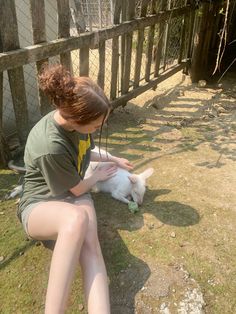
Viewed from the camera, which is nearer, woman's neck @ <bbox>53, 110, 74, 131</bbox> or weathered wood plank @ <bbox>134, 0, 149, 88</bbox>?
woman's neck @ <bbox>53, 110, 74, 131</bbox>

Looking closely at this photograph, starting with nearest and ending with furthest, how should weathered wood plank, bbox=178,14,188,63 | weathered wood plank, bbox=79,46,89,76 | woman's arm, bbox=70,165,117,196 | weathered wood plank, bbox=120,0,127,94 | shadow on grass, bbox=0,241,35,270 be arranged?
woman's arm, bbox=70,165,117,196 < shadow on grass, bbox=0,241,35,270 < weathered wood plank, bbox=79,46,89,76 < weathered wood plank, bbox=120,0,127,94 < weathered wood plank, bbox=178,14,188,63

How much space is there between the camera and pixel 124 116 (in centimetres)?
513

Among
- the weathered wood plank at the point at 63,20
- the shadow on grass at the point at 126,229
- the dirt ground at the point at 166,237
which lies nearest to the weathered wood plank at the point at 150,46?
the dirt ground at the point at 166,237

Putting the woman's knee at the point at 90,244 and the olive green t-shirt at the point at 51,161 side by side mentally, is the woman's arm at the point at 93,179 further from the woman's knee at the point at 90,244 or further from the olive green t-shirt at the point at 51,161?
the woman's knee at the point at 90,244

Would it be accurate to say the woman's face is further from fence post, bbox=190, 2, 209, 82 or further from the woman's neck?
fence post, bbox=190, 2, 209, 82

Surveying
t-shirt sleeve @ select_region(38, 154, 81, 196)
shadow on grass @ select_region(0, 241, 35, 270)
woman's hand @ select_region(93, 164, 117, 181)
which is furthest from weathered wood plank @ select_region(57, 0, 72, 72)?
shadow on grass @ select_region(0, 241, 35, 270)

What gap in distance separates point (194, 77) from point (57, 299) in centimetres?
544

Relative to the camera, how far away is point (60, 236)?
2180mm

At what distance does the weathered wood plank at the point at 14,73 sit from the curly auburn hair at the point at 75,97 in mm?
1420

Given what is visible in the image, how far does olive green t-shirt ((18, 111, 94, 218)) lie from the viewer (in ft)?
7.47

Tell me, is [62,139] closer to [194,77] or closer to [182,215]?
[182,215]

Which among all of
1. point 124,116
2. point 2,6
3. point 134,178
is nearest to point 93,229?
point 134,178

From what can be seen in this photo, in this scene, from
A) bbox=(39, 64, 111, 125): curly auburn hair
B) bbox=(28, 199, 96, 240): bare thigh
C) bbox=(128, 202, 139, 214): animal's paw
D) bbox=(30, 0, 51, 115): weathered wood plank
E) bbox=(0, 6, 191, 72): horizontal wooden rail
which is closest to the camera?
bbox=(39, 64, 111, 125): curly auburn hair

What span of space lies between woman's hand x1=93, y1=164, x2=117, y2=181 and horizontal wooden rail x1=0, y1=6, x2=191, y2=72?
1259mm
